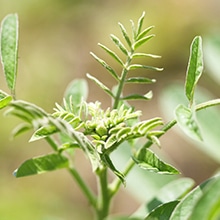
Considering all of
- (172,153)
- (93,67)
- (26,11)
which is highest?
(26,11)

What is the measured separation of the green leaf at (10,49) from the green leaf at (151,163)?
257 mm

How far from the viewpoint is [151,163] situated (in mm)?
923

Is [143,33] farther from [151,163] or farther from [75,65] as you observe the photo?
[75,65]

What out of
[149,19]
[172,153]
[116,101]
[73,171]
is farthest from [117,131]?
[149,19]

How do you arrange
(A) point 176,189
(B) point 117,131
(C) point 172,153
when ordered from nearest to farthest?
(B) point 117,131, (A) point 176,189, (C) point 172,153

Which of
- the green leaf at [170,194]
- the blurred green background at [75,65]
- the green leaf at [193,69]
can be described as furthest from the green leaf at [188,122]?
the blurred green background at [75,65]

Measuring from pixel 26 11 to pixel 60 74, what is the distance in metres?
0.87

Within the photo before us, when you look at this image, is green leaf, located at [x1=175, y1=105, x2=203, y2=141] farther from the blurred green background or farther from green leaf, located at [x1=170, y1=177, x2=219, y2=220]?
the blurred green background

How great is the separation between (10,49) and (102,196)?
338 mm

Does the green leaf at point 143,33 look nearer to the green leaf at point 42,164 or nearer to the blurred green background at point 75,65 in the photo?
the green leaf at point 42,164

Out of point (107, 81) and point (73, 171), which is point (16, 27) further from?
point (107, 81)

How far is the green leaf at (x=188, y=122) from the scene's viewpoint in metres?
0.76

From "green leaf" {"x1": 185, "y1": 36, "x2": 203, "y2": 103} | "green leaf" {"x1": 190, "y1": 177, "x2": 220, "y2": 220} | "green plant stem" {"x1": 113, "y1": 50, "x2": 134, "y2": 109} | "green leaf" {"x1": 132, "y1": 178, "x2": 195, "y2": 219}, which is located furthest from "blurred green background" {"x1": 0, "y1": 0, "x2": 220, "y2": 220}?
"green leaf" {"x1": 190, "y1": 177, "x2": 220, "y2": 220}

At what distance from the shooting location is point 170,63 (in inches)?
181
